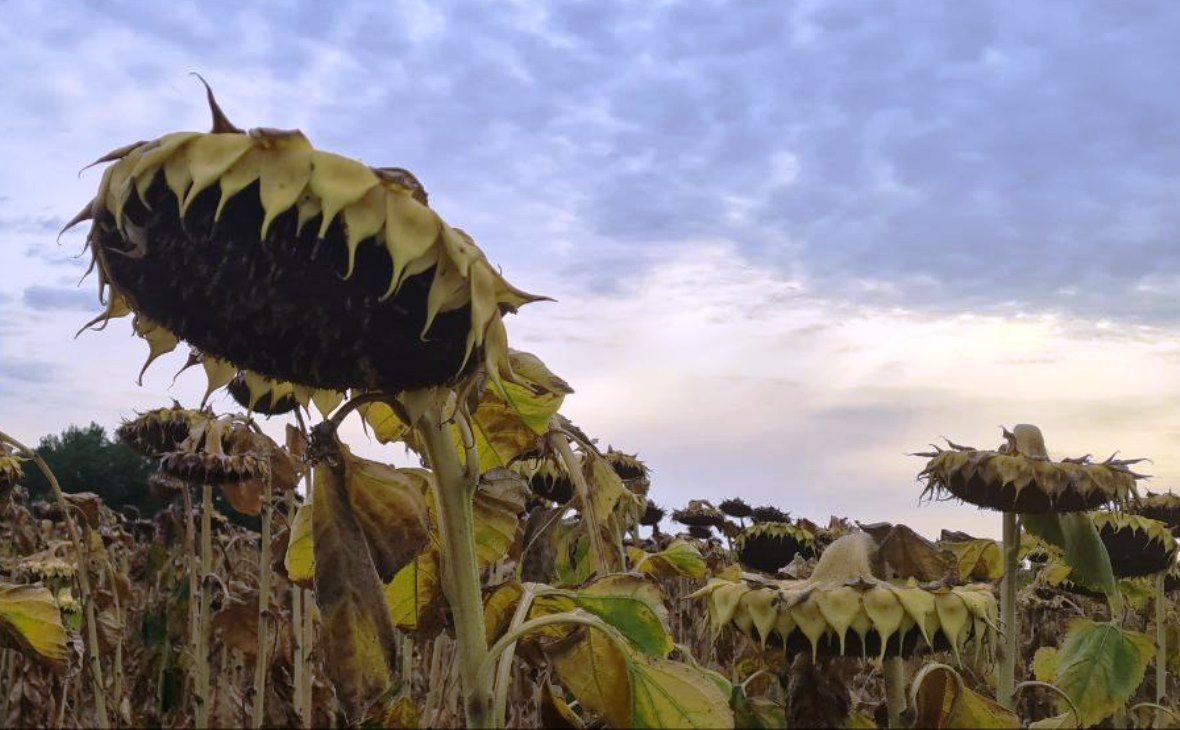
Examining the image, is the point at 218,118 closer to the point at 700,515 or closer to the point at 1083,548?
the point at 1083,548

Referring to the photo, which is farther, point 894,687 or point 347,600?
point 894,687

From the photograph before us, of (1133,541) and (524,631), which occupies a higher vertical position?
(1133,541)

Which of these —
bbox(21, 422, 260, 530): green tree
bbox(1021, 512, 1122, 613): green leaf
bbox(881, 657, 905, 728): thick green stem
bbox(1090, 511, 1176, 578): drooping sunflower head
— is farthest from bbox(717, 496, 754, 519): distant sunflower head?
bbox(21, 422, 260, 530): green tree

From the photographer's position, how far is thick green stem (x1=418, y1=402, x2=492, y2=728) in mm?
1498

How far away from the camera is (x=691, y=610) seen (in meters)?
6.44

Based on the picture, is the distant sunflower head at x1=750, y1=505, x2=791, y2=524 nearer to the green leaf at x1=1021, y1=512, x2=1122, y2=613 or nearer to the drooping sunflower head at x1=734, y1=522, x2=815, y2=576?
the drooping sunflower head at x1=734, y1=522, x2=815, y2=576

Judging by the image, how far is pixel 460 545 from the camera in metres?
1.54

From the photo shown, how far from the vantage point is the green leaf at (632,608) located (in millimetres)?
1728

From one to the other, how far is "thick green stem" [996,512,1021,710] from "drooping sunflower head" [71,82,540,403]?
1.72 meters

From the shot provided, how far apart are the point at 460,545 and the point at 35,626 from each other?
5.60 ft

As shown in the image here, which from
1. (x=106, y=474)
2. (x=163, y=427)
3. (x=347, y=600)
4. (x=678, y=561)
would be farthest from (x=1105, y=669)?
(x=106, y=474)

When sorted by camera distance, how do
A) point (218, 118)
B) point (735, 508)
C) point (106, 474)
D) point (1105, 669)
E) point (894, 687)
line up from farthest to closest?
1. point (106, 474)
2. point (735, 508)
3. point (1105, 669)
4. point (894, 687)
5. point (218, 118)

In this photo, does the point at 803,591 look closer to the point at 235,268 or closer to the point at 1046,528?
the point at 235,268

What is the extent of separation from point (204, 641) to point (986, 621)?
389 cm
